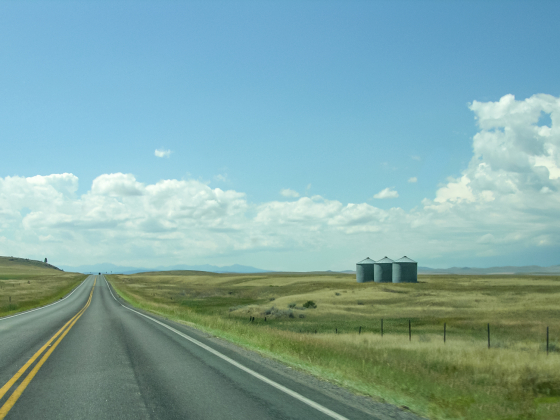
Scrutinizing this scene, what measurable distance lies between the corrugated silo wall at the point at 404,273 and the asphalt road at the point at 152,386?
8721 centimetres

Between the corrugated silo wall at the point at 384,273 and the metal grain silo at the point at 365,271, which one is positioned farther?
the metal grain silo at the point at 365,271

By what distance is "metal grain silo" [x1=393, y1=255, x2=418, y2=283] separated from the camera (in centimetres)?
9531

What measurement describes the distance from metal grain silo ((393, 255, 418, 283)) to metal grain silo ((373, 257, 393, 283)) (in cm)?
250

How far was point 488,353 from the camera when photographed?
56.3ft

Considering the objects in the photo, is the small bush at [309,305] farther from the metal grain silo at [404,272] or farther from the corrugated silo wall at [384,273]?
the corrugated silo wall at [384,273]

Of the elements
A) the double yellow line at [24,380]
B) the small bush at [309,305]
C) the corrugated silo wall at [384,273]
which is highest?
the double yellow line at [24,380]

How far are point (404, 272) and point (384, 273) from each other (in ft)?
18.5

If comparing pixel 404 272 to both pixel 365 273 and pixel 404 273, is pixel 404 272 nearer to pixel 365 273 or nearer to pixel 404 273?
pixel 404 273

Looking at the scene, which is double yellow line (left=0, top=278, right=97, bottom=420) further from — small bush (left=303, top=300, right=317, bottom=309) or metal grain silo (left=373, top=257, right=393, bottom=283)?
metal grain silo (left=373, top=257, right=393, bottom=283)

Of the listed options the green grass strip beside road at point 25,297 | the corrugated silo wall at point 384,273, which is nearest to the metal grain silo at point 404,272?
the corrugated silo wall at point 384,273

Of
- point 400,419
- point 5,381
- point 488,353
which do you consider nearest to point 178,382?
point 5,381

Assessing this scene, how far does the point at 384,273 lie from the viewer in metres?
100

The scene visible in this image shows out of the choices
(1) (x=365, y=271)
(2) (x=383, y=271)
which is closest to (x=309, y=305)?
(2) (x=383, y=271)

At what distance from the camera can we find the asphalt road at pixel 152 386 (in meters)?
6.81
